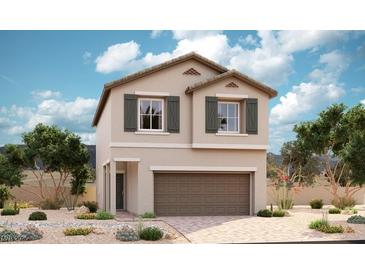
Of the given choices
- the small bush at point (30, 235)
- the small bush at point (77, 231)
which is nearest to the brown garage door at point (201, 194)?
the small bush at point (77, 231)

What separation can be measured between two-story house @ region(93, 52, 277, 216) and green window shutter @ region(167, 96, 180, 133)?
0.13 feet

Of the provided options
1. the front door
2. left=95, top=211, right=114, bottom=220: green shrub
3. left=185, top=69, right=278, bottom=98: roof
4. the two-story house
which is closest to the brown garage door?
the two-story house

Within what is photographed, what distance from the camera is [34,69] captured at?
59.2 feet

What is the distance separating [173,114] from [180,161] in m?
1.86

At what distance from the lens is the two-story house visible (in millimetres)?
20438

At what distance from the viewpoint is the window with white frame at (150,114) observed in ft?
68.1

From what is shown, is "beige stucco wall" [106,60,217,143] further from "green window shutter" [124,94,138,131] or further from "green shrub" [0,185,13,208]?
"green shrub" [0,185,13,208]

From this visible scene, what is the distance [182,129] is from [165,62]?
2.71m

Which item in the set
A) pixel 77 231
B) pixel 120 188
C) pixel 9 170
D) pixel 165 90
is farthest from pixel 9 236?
pixel 9 170

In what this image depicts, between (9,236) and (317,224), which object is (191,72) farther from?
(9,236)
